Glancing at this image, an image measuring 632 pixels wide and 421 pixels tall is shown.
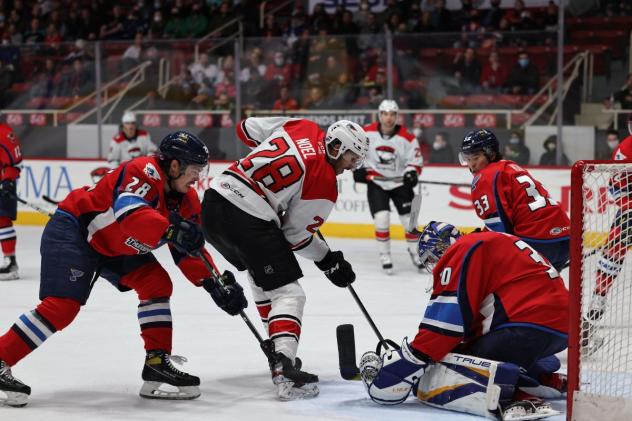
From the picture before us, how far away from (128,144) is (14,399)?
5.95 m

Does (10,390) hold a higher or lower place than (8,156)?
lower

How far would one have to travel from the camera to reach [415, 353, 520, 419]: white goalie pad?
350 cm

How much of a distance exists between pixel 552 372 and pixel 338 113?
608 cm

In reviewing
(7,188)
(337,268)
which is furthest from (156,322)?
(7,188)

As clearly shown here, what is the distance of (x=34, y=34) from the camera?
1323cm

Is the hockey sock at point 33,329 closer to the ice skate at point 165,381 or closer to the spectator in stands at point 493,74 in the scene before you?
the ice skate at point 165,381

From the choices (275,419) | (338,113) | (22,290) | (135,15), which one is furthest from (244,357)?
(135,15)

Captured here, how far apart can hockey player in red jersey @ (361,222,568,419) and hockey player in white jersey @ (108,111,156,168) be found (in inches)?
245

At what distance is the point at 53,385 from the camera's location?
4184 mm

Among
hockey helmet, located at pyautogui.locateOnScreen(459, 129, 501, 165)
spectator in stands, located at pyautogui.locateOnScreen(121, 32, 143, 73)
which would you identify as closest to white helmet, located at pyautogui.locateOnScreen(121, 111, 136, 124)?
spectator in stands, located at pyautogui.locateOnScreen(121, 32, 143, 73)

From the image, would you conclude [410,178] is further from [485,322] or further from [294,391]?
[485,322]

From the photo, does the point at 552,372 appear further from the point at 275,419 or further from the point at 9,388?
the point at 9,388

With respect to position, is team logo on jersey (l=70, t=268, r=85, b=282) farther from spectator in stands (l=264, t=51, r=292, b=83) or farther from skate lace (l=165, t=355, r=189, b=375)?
spectator in stands (l=264, t=51, r=292, b=83)

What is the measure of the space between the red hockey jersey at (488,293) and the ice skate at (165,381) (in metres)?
0.96
